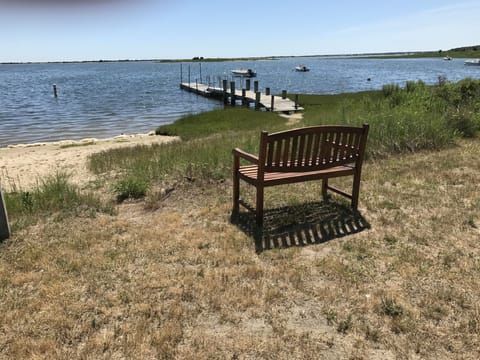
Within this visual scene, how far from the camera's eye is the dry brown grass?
2.70m

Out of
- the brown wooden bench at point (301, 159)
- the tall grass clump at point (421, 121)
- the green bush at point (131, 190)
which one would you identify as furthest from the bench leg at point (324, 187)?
the green bush at point (131, 190)

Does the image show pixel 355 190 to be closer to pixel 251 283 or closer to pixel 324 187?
pixel 324 187

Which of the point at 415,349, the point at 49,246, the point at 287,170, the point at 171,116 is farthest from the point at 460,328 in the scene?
the point at 171,116

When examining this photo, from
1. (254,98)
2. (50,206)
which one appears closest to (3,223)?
(50,206)

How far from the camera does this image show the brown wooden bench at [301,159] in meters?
4.47

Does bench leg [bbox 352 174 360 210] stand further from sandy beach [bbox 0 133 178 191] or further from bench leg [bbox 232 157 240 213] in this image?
sandy beach [bbox 0 133 178 191]

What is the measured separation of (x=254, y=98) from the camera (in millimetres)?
32031

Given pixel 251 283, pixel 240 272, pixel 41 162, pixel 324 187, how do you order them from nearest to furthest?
pixel 251 283, pixel 240 272, pixel 324 187, pixel 41 162

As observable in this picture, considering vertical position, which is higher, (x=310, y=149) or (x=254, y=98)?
(x=310, y=149)

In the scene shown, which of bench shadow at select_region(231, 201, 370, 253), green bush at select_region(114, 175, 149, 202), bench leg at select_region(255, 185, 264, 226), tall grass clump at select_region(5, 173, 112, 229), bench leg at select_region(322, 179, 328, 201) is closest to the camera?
bench shadow at select_region(231, 201, 370, 253)

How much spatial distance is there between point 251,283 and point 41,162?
11.3 metres

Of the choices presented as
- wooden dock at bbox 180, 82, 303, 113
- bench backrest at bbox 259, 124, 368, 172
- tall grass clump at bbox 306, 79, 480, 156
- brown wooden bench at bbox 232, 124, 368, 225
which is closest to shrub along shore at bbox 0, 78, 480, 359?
brown wooden bench at bbox 232, 124, 368, 225

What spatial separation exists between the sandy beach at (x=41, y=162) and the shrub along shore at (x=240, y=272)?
363cm

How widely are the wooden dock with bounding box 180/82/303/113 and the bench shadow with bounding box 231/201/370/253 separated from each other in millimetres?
21148
